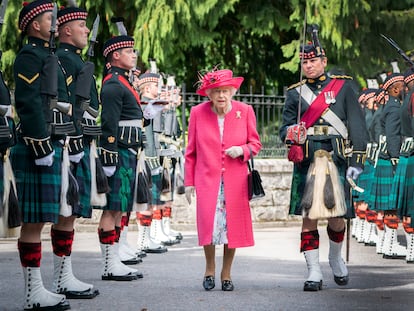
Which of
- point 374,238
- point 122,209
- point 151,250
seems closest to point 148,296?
point 122,209

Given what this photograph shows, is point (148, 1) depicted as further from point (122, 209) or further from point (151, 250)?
point (122, 209)

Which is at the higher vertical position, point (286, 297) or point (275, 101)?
point (275, 101)

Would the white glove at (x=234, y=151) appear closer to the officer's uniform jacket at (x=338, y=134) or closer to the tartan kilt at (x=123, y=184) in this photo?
the officer's uniform jacket at (x=338, y=134)

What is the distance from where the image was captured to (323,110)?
30.8 ft

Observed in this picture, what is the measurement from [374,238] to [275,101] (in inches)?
196

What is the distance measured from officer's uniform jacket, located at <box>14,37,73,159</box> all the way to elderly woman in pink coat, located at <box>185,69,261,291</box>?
2.02 metres

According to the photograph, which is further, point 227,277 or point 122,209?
point 122,209

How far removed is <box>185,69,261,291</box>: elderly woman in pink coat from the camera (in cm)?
914

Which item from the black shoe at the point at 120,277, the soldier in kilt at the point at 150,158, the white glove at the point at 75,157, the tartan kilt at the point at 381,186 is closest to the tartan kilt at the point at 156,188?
the soldier in kilt at the point at 150,158

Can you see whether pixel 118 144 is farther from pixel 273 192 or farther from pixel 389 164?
pixel 273 192

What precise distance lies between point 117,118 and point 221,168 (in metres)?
1.15

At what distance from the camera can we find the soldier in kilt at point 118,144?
9.66 metres

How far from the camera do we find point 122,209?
9.86 meters

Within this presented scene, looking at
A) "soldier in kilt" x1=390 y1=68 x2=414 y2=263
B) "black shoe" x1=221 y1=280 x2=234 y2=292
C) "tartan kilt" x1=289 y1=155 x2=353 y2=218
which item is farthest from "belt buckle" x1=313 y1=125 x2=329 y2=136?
"soldier in kilt" x1=390 y1=68 x2=414 y2=263
